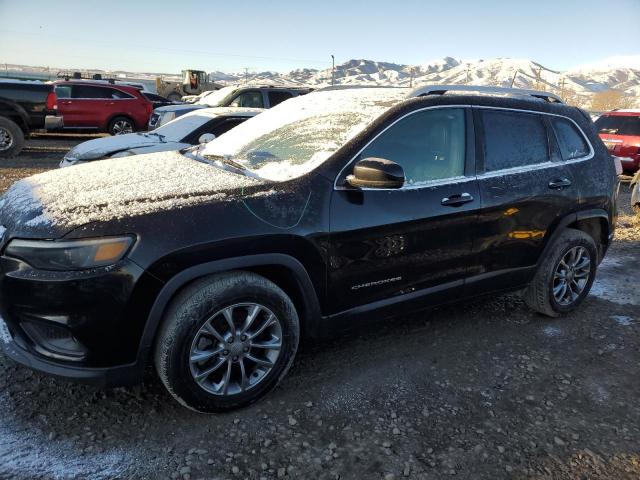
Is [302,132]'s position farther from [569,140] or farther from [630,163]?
[630,163]

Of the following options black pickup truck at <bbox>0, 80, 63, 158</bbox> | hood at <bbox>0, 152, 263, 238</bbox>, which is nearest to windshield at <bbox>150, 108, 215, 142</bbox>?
hood at <bbox>0, 152, 263, 238</bbox>

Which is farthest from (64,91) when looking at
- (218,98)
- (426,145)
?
(426,145)

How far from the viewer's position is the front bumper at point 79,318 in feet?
7.48

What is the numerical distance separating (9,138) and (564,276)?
1142 cm

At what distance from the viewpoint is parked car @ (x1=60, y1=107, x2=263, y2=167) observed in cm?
714

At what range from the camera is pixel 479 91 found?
145 inches

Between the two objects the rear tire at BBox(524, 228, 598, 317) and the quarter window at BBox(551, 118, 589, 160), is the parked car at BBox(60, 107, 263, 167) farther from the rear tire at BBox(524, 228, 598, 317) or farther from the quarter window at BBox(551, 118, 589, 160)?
the rear tire at BBox(524, 228, 598, 317)

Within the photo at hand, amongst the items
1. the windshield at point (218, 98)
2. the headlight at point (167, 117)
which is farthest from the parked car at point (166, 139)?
the windshield at point (218, 98)

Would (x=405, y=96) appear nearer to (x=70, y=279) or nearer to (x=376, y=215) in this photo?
(x=376, y=215)

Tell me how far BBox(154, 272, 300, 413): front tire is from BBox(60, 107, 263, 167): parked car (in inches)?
181

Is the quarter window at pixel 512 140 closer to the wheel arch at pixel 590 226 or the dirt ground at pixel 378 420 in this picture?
the wheel arch at pixel 590 226

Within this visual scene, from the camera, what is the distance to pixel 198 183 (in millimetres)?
2842

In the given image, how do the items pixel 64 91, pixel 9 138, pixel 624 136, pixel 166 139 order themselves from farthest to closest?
1. pixel 64 91
2. pixel 624 136
3. pixel 9 138
4. pixel 166 139

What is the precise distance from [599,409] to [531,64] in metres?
117
